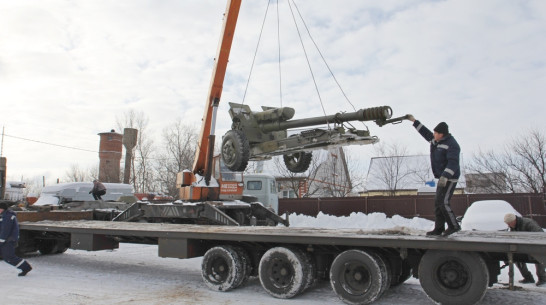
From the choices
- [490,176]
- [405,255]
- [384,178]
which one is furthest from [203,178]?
[384,178]

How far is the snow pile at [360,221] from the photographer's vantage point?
63.9 feet

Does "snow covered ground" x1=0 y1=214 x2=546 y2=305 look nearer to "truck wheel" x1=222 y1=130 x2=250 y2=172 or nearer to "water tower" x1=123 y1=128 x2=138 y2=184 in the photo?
"truck wheel" x1=222 y1=130 x2=250 y2=172

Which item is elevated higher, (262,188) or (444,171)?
(444,171)

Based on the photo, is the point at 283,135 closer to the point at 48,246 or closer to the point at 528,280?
the point at 528,280

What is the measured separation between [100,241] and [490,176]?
80.5ft

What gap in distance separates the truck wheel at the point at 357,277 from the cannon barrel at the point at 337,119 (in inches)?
128

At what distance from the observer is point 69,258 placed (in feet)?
36.0

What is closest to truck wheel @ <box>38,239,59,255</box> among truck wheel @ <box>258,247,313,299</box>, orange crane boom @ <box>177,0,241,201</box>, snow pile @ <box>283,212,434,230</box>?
orange crane boom @ <box>177,0,241,201</box>

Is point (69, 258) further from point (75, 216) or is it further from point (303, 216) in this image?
point (303, 216)

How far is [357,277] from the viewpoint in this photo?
597cm

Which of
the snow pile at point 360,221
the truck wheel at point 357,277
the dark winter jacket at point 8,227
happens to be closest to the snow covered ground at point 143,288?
the truck wheel at point 357,277

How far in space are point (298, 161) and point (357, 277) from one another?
546cm

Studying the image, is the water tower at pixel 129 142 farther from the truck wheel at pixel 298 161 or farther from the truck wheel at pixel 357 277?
the truck wheel at pixel 357 277

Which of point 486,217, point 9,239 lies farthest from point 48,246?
point 486,217
